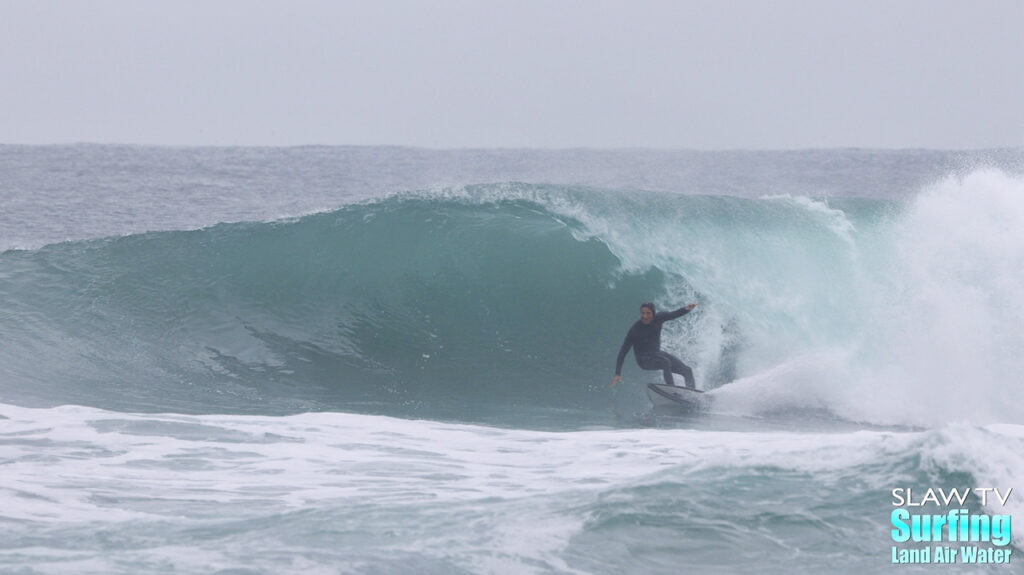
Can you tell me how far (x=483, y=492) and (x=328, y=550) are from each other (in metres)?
1.31

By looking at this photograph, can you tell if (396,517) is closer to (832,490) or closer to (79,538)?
(79,538)

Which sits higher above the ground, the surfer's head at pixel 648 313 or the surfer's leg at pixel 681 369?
the surfer's head at pixel 648 313

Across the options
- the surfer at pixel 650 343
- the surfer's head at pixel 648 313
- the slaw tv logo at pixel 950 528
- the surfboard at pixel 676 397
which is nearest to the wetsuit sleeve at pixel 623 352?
the surfer at pixel 650 343

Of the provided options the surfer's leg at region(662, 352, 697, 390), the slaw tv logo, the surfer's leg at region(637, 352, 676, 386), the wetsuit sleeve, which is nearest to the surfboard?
the surfer's leg at region(637, 352, 676, 386)

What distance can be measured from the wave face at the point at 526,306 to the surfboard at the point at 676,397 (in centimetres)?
21

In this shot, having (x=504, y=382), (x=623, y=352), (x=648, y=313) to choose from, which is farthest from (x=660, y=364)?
(x=504, y=382)

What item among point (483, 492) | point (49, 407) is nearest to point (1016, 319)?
point (483, 492)

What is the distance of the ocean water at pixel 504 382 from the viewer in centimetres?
521

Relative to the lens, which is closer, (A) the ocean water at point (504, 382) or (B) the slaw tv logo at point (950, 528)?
(B) the slaw tv logo at point (950, 528)

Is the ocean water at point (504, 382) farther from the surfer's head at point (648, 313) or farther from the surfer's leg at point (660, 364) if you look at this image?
the surfer's head at point (648, 313)

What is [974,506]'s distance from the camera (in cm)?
543

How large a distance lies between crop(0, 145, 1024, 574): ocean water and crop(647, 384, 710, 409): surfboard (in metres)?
0.19

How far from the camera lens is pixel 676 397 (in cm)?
998

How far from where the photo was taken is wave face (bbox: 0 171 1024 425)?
10.2 m
